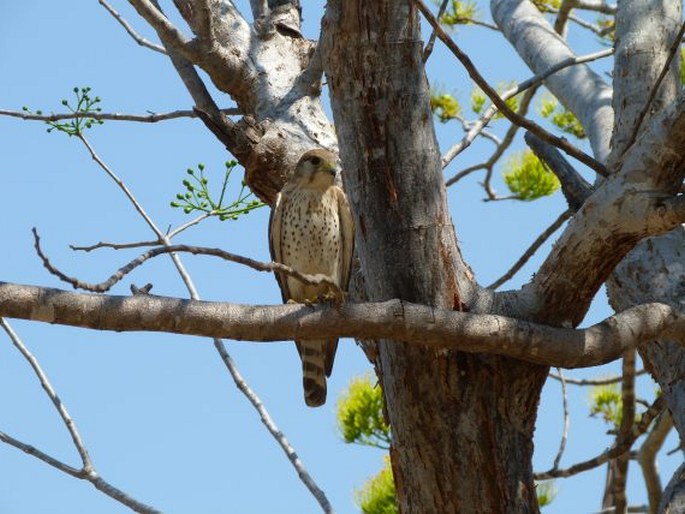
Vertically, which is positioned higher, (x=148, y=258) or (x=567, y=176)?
(x=567, y=176)

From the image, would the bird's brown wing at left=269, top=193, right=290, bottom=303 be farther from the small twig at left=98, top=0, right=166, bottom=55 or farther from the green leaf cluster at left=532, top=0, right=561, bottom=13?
the green leaf cluster at left=532, top=0, right=561, bottom=13

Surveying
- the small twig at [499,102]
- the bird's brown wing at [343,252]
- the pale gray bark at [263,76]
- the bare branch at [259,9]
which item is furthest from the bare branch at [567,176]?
the bare branch at [259,9]

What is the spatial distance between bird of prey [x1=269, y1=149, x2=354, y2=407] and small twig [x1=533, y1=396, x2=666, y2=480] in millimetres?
1183

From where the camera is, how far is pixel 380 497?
16.9 feet

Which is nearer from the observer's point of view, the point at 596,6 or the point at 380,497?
the point at 380,497

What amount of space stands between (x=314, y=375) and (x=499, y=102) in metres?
2.03

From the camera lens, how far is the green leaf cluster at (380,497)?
16.9ft

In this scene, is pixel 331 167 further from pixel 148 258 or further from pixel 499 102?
pixel 148 258

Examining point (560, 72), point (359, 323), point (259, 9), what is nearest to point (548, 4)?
point (560, 72)

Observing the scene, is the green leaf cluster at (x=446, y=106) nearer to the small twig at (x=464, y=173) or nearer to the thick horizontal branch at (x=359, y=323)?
the small twig at (x=464, y=173)

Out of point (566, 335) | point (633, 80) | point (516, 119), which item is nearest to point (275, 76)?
point (633, 80)

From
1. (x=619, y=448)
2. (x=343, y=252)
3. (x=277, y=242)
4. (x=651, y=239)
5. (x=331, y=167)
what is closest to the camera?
(x=619, y=448)

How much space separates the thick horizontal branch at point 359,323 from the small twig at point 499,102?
462mm

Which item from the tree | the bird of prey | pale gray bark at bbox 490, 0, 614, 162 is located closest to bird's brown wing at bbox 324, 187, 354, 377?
the bird of prey
